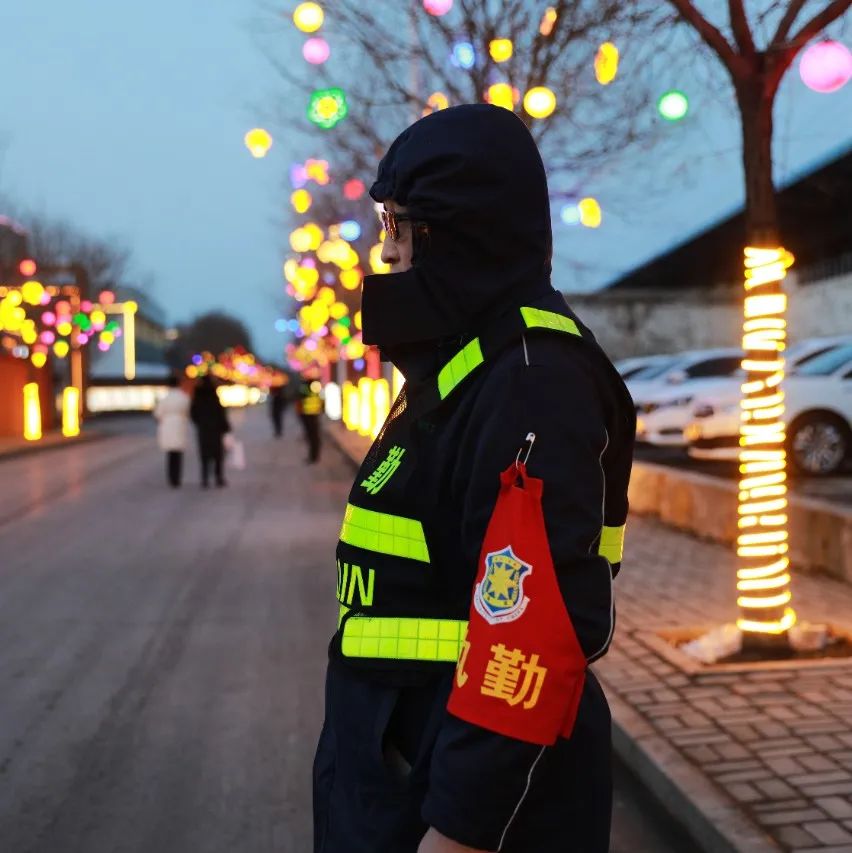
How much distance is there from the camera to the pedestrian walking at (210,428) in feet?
56.9

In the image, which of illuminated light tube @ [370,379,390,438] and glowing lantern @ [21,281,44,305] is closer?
illuminated light tube @ [370,379,390,438]

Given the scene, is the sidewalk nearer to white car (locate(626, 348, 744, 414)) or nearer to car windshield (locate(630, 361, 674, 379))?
white car (locate(626, 348, 744, 414))

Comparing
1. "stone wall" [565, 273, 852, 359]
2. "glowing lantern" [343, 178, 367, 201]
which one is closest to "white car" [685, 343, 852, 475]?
"glowing lantern" [343, 178, 367, 201]

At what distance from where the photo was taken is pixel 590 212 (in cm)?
1292

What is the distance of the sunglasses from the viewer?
5.73 feet

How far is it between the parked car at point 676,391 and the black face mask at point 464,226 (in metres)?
15.4

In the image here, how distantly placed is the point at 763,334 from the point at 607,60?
3.61 metres

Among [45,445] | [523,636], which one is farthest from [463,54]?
[45,445]

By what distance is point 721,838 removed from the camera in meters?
3.56

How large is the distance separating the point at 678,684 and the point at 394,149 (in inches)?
159

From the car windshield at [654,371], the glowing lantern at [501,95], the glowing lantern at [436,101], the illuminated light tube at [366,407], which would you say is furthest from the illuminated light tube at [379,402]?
the glowing lantern at [501,95]

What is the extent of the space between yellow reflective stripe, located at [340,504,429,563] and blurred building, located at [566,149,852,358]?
2752 cm

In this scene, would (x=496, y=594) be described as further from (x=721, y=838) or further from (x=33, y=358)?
(x=33, y=358)

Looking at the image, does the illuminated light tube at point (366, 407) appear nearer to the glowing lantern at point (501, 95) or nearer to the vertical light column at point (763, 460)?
the glowing lantern at point (501, 95)
